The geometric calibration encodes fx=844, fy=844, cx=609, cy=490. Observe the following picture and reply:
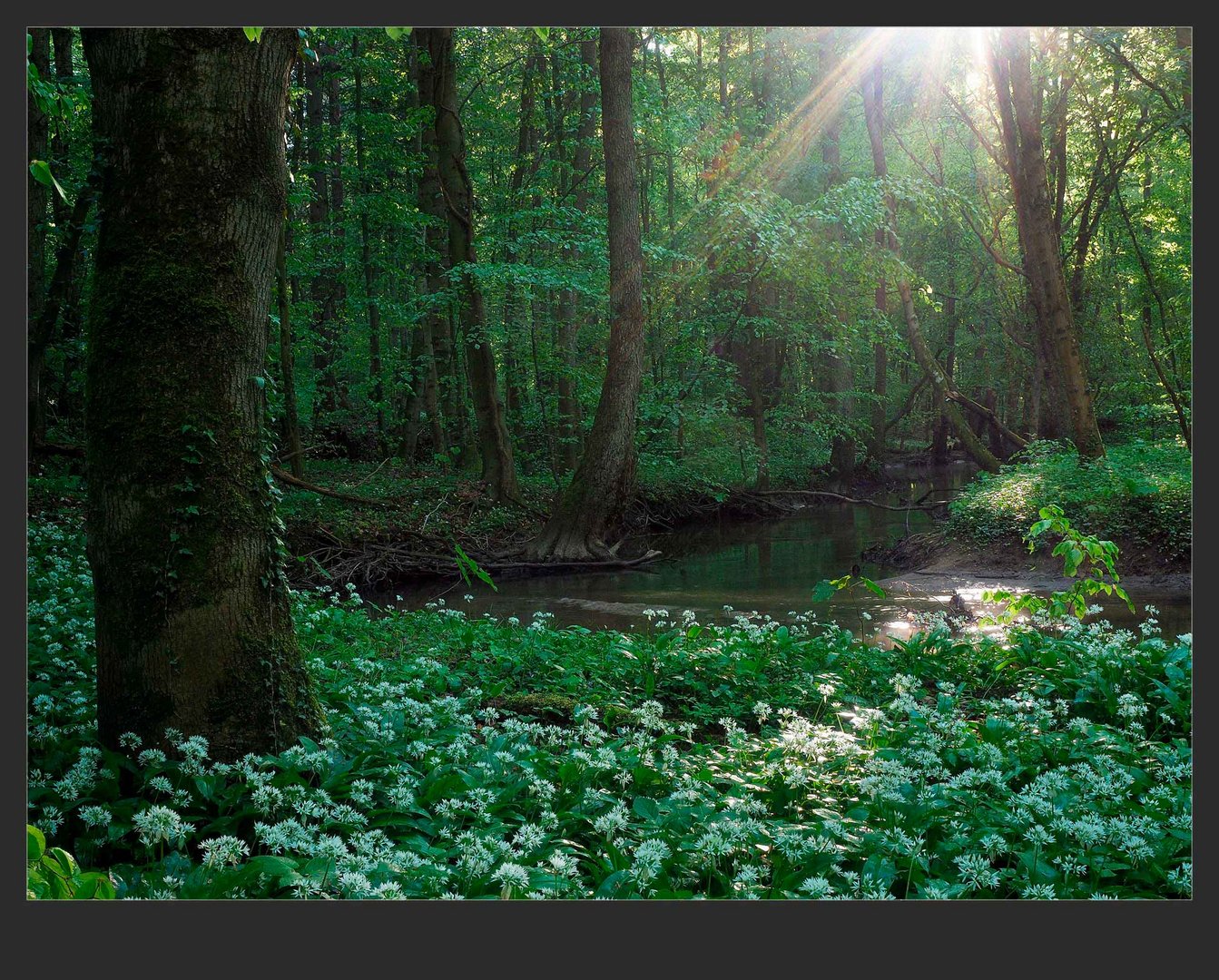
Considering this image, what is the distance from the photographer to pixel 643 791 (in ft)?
9.22

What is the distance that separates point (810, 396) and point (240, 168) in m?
12.4

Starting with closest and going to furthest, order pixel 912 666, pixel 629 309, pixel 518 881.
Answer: pixel 518 881, pixel 912 666, pixel 629 309

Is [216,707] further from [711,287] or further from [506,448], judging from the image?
[711,287]

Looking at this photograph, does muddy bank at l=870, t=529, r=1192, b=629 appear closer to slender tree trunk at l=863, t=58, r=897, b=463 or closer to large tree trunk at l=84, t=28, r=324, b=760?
slender tree trunk at l=863, t=58, r=897, b=463

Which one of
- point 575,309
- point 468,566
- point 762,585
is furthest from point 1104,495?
point 575,309

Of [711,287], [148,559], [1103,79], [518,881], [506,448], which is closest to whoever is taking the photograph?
[518,881]

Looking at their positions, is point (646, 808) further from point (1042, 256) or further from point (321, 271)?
point (321, 271)

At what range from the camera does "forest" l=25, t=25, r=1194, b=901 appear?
2.52 metres

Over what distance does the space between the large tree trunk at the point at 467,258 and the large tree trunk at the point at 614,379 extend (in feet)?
6.70

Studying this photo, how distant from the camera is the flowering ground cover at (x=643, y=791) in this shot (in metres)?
2.22

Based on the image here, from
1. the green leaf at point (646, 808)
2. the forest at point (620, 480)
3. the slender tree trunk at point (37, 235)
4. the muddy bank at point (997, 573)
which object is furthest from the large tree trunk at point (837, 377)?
the green leaf at point (646, 808)

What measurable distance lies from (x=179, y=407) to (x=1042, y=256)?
404 inches

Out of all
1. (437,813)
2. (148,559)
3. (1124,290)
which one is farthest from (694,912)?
(1124,290)

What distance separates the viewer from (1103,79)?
6789 mm
